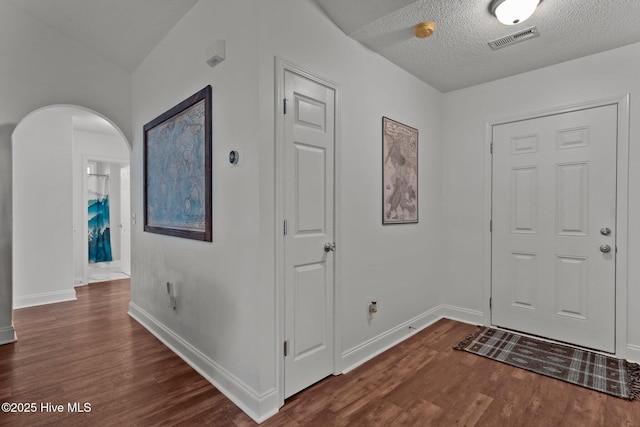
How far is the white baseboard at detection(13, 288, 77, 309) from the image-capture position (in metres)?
4.01

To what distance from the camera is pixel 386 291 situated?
2818mm

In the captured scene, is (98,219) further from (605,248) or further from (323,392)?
(605,248)

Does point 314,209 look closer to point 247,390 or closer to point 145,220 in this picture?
point 247,390

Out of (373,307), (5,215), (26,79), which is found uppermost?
(26,79)

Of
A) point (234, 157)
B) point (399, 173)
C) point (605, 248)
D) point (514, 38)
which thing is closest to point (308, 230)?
point (234, 157)

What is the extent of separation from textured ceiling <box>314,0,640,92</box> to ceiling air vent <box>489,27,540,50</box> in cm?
4

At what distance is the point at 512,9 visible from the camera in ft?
6.57

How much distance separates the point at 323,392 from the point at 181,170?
1.98 m

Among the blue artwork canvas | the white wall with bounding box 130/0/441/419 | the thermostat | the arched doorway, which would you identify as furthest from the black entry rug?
the blue artwork canvas

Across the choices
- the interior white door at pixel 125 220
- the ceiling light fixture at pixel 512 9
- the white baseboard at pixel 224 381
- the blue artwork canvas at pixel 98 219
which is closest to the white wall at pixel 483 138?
the ceiling light fixture at pixel 512 9

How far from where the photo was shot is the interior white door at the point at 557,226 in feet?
8.77

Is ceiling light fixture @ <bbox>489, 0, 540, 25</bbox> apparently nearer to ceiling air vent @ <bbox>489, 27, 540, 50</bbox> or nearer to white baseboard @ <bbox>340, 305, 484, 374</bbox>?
ceiling air vent @ <bbox>489, 27, 540, 50</bbox>

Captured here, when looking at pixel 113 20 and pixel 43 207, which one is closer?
pixel 113 20

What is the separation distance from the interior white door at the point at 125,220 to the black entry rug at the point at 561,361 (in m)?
5.79
